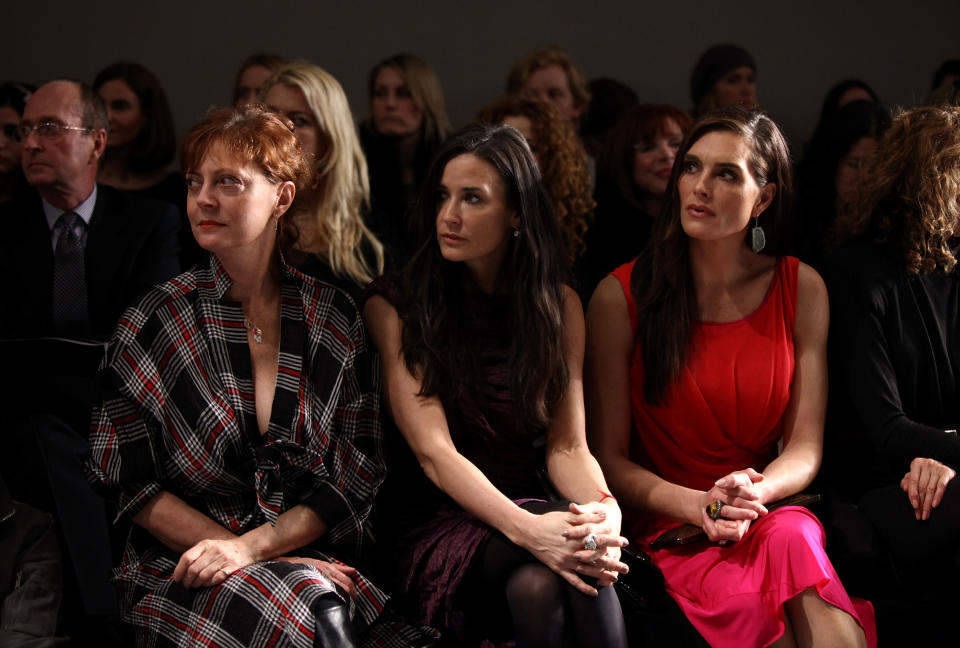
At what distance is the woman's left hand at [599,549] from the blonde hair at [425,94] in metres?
1.98

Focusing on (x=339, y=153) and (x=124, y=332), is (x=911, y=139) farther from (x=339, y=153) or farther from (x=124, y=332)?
(x=124, y=332)

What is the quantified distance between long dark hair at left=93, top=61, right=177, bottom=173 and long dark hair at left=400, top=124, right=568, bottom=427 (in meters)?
1.58

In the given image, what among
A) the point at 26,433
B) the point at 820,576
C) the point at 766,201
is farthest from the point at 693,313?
the point at 26,433

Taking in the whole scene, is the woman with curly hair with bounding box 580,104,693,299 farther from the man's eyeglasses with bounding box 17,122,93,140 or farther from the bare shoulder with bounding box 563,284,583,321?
the man's eyeglasses with bounding box 17,122,93,140

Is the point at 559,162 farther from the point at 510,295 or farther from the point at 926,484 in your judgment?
the point at 926,484

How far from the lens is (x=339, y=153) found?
3045mm

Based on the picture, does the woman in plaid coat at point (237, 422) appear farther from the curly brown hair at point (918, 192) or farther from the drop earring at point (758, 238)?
the curly brown hair at point (918, 192)

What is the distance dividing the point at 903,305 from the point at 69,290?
2123mm

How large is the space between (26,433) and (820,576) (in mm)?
Result: 1774

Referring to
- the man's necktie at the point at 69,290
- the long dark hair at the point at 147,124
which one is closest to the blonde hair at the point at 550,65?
the long dark hair at the point at 147,124

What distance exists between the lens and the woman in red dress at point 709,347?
2.34 m

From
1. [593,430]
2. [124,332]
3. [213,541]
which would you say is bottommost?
[213,541]

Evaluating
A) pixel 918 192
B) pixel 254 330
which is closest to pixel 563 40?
Answer: pixel 918 192

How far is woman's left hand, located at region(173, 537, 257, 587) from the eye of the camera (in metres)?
1.86
